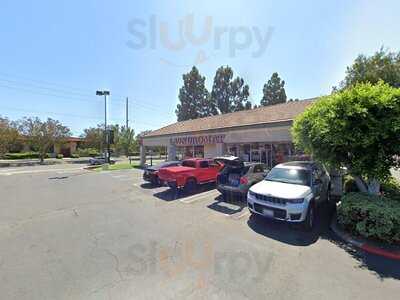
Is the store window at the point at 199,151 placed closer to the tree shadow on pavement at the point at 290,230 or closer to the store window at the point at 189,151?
the store window at the point at 189,151

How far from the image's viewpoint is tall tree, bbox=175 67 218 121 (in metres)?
43.9

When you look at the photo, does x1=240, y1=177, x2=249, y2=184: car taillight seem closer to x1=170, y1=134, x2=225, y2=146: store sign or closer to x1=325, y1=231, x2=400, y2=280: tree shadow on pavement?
x1=325, y1=231, x2=400, y2=280: tree shadow on pavement

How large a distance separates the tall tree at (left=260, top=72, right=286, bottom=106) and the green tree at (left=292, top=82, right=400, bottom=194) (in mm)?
37732

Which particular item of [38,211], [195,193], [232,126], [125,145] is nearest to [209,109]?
[125,145]

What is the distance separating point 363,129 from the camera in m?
5.38

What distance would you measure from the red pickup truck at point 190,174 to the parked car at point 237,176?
1.68 metres

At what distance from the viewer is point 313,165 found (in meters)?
7.65

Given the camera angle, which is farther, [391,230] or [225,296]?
[391,230]

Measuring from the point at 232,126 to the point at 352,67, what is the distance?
48.5ft

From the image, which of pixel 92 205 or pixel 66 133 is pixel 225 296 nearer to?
pixel 92 205

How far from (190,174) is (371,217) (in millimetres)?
6957

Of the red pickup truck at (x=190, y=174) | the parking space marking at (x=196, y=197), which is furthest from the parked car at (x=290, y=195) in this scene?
the red pickup truck at (x=190, y=174)

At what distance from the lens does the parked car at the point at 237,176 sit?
27.6 ft

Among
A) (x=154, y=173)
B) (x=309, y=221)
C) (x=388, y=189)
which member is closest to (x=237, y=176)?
(x=309, y=221)
